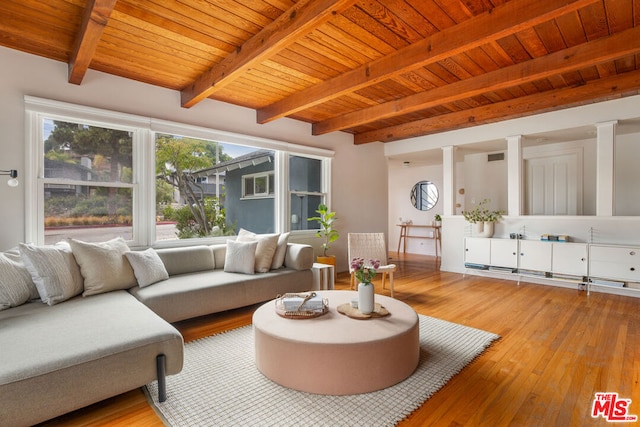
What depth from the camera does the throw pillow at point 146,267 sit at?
9.66ft

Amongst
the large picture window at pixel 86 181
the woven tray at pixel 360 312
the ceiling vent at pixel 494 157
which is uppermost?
the ceiling vent at pixel 494 157

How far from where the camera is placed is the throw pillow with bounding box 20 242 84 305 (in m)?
2.38

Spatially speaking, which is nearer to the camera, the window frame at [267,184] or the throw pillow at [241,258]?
the throw pillow at [241,258]

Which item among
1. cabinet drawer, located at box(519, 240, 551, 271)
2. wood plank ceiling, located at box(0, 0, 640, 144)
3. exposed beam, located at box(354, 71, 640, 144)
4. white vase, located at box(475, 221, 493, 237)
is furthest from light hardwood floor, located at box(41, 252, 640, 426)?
exposed beam, located at box(354, 71, 640, 144)

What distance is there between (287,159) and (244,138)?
0.86 metres

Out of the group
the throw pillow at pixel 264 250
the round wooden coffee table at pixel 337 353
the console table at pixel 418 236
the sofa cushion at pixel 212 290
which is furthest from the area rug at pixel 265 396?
the console table at pixel 418 236

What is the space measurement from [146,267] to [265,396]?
181 cm

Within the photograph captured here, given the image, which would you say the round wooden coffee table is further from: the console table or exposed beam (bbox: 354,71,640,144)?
the console table

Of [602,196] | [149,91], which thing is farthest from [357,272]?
[602,196]

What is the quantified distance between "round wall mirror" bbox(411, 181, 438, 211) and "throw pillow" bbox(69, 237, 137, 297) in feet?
23.5

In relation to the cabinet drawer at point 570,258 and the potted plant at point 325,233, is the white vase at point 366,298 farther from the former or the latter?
the cabinet drawer at point 570,258

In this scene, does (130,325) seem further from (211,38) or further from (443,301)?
(443,301)

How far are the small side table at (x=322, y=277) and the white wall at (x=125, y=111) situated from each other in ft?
4.75

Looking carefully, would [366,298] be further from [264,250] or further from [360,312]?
[264,250]
